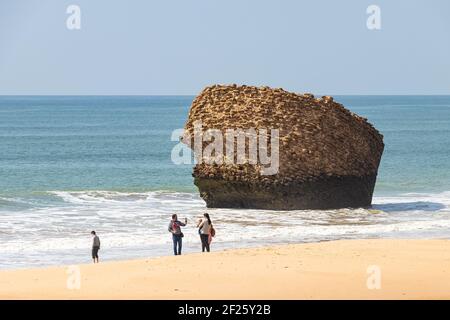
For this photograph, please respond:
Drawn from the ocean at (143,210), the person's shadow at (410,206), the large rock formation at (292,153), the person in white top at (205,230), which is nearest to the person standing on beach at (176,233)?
the person in white top at (205,230)

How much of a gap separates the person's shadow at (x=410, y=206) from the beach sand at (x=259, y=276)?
13.6 m

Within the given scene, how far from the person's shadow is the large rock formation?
69.2 inches

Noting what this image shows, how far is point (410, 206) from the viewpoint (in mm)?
43438

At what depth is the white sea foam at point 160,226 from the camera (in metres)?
31.1

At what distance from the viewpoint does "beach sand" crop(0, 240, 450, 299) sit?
2181cm

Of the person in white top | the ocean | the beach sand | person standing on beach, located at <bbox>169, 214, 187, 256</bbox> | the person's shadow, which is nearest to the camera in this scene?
the beach sand

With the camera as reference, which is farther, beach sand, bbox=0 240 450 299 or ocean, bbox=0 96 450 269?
ocean, bbox=0 96 450 269

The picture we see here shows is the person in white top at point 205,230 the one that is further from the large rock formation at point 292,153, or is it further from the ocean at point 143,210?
the large rock formation at point 292,153

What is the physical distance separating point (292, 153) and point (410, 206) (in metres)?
7.14

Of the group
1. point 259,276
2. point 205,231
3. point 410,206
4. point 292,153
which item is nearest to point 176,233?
point 205,231

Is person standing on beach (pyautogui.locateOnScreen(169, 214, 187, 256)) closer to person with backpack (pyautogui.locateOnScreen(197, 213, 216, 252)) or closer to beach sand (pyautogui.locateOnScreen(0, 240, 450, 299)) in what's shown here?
person with backpack (pyautogui.locateOnScreen(197, 213, 216, 252))

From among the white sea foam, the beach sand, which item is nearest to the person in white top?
the beach sand

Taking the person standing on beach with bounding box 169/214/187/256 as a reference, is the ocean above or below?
below

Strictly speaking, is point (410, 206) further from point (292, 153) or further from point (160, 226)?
point (160, 226)
